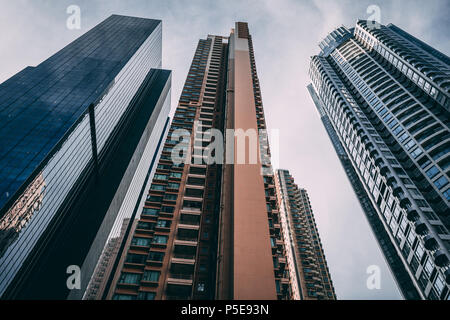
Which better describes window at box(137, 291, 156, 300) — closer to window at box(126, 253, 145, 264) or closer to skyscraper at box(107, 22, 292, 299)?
skyscraper at box(107, 22, 292, 299)

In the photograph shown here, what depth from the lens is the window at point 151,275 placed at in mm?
32191

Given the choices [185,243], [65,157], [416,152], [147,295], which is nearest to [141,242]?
[185,243]

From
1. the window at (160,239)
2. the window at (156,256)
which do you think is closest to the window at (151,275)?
the window at (156,256)

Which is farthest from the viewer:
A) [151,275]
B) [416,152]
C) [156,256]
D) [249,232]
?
[416,152]

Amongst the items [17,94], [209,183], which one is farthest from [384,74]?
[17,94]

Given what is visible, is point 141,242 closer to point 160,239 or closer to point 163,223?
point 160,239

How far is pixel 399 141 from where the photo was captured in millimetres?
66688

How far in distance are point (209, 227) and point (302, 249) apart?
5954 cm

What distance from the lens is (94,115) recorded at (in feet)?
243

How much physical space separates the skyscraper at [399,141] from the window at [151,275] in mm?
46675

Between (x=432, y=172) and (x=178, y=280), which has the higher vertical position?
(x=432, y=172)

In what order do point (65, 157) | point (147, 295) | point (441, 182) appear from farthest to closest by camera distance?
point (65, 157) < point (441, 182) < point (147, 295)

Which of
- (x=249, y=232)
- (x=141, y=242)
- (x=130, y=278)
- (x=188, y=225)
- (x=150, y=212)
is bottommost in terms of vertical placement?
(x=130, y=278)
